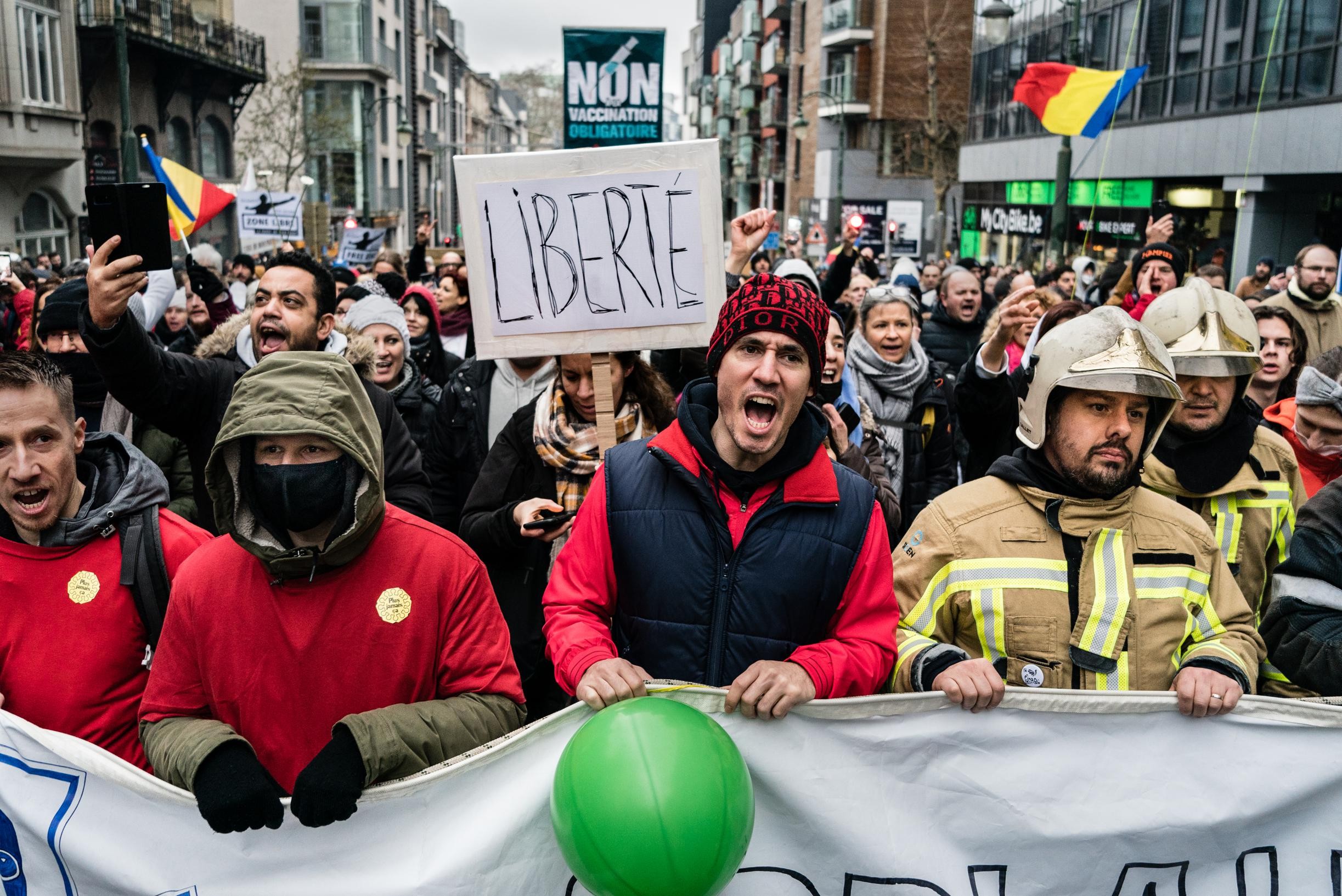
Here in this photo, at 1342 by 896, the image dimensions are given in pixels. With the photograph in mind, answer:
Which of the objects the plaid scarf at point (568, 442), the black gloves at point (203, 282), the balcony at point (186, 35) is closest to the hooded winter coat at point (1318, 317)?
the plaid scarf at point (568, 442)

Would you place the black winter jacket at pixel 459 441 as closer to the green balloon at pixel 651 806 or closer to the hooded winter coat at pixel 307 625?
the hooded winter coat at pixel 307 625

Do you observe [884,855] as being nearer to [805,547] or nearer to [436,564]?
[805,547]

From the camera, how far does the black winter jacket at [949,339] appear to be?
7504mm

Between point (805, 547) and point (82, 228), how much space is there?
26.2 meters

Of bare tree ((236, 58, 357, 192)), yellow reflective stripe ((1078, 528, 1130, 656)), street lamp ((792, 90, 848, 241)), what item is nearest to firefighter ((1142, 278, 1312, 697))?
yellow reflective stripe ((1078, 528, 1130, 656))

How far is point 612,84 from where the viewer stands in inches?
328

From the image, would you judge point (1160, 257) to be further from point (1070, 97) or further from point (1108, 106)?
point (1070, 97)

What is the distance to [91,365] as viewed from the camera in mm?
4289

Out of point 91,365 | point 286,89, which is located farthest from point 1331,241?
point 286,89

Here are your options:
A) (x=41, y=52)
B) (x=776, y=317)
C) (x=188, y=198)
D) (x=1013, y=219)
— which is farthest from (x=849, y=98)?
(x=776, y=317)

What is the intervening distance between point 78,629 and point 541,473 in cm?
145

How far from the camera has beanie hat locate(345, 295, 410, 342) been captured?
17.9ft

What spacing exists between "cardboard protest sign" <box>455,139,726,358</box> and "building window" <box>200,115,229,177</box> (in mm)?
35897

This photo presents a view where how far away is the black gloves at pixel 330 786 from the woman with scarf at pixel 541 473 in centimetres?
134
